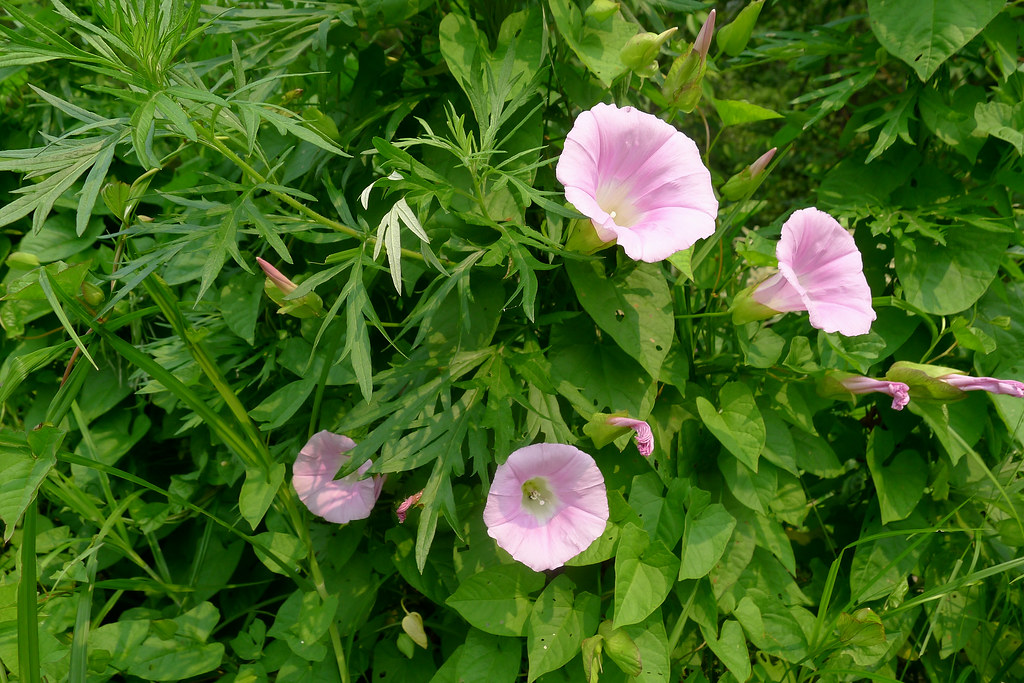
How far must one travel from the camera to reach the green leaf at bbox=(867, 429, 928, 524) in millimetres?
1168

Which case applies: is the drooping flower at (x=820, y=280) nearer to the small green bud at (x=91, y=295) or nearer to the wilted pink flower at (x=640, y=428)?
the wilted pink flower at (x=640, y=428)

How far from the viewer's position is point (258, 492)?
1.07 metres

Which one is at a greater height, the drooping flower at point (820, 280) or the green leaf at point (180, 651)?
the drooping flower at point (820, 280)

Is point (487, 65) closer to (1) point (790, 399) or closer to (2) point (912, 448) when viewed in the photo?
(1) point (790, 399)

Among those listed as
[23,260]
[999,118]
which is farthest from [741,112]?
[23,260]

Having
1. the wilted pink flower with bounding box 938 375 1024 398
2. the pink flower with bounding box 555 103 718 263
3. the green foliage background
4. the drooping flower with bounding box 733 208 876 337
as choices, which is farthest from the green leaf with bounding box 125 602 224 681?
the wilted pink flower with bounding box 938 375 1024 398

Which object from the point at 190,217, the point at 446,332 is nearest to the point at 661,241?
the point at 446,332

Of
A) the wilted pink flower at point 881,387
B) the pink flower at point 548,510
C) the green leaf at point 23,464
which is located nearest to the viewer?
the green leaf at point 23,464

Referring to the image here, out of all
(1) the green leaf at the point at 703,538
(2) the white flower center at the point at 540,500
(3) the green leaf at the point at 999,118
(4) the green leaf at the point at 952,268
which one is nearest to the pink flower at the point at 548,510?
(2) the white flower center at the point at 540,500

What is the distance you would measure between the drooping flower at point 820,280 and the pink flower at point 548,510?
0.38 metres

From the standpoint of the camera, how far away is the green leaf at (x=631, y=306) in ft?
3.42

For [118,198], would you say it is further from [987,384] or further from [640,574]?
[987,384]

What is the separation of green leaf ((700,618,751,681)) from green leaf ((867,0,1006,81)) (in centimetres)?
90

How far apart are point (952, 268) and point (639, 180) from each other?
2.02 feet
